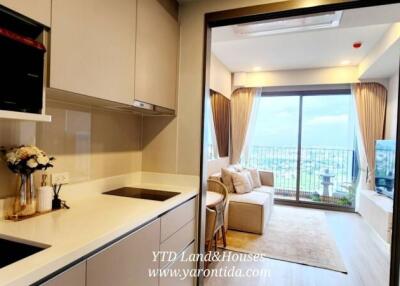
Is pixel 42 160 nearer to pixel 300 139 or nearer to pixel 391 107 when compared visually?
pixel 300 139

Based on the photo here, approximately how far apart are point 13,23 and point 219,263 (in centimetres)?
274

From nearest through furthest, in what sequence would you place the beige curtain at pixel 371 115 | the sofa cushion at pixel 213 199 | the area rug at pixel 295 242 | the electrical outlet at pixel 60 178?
the electrical outlet at pixel 60 178 < the sofa cushion at pixel 213 199 < the area rug at pixel 295 242 < the beige curtain at pixel 371 115

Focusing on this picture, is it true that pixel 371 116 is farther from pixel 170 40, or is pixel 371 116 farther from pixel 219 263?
pixel 170 40

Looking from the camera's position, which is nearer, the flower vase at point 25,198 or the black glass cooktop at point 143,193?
the flower vase at point 25,198

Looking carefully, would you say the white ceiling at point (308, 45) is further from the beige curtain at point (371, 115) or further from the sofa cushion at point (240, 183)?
the sofa cushion at point (240, 183)

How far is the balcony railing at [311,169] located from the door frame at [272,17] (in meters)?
3.46

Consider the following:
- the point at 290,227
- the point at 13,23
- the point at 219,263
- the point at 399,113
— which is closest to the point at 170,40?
the point at 13,23

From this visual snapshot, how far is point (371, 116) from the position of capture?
177 inches

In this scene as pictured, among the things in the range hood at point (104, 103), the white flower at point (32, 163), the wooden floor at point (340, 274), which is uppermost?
the range hood at point (104, 103)

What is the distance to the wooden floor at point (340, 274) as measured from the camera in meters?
2.40

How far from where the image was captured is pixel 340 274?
2541 millimetres

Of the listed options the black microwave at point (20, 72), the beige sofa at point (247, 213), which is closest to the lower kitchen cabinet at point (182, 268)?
the black microwave at point (20, 72)

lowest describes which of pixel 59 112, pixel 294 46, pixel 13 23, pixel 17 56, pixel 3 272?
pixel 3 272

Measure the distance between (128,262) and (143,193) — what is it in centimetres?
70
